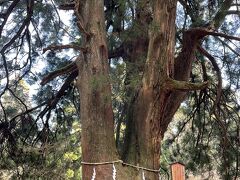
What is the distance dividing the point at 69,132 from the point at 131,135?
8.77 feet

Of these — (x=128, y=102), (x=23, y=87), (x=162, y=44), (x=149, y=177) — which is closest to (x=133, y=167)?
(x=149, y=177)

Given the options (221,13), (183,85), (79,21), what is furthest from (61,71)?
(221,13)

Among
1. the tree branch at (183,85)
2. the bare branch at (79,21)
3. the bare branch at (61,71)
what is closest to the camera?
the tree branch at (183,85)

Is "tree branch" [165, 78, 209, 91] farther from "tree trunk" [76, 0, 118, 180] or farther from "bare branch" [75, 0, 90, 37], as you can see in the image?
"bare branch" [75, 0, 90, 37]

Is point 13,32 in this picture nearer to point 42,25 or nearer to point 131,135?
point 42,25

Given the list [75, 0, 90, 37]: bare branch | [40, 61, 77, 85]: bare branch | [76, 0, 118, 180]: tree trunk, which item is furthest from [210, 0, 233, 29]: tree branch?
[40, 61, 77, 85]: bare branch

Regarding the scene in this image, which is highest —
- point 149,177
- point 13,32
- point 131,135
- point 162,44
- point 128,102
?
point 13,32

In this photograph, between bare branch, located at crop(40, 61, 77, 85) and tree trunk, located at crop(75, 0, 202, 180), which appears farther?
bare branch, located at crop(40, 61, 77, 85)

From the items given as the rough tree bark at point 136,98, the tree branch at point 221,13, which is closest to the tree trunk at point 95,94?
the rough tree bark at point 136,98

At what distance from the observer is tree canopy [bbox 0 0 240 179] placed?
3238 mm

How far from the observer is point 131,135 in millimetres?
3373

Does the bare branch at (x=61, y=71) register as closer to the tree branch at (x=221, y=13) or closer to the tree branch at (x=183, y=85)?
the tree branch at (x=183, y=85)

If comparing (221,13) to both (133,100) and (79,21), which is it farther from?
(79,21)

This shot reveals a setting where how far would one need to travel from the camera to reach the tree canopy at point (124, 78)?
3238mm
